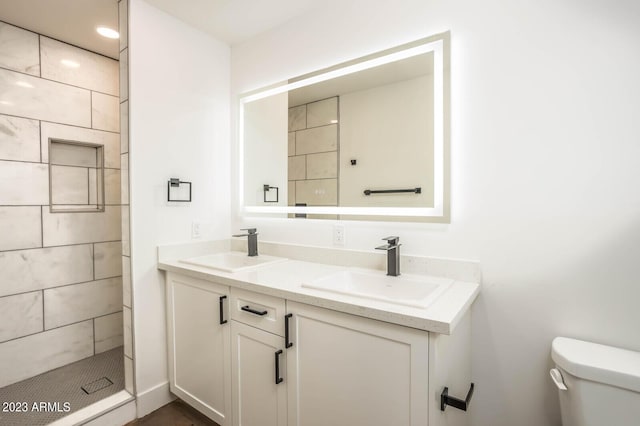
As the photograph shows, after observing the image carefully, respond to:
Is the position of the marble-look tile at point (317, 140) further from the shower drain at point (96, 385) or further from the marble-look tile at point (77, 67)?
the shower drain at point (96, 385)

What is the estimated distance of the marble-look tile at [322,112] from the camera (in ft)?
5.95

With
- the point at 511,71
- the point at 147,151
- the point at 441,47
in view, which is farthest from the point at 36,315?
the point at 511,71

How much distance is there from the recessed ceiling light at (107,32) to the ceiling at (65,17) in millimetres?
33

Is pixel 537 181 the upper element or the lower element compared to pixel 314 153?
lower

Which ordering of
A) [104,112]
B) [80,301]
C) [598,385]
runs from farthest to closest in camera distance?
1. [104,112]
2. [80,301]
3. [598,385]

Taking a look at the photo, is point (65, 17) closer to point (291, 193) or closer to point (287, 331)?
point (291, 193)

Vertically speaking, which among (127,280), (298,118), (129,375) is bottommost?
(129,375)

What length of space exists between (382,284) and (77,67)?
2613 mm

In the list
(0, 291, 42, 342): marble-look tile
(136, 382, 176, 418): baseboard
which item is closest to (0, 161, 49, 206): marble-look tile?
(0, 291, 42, 342): marble-look tile

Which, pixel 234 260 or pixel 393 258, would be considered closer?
pixel 393 258

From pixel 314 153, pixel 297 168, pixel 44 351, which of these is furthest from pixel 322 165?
pixel 44 351

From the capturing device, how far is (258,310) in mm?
1425

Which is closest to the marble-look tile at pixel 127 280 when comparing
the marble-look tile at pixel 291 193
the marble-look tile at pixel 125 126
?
the marble-look tile at pixel 125 126

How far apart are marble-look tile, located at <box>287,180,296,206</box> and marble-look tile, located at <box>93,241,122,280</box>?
1500 millimetres
